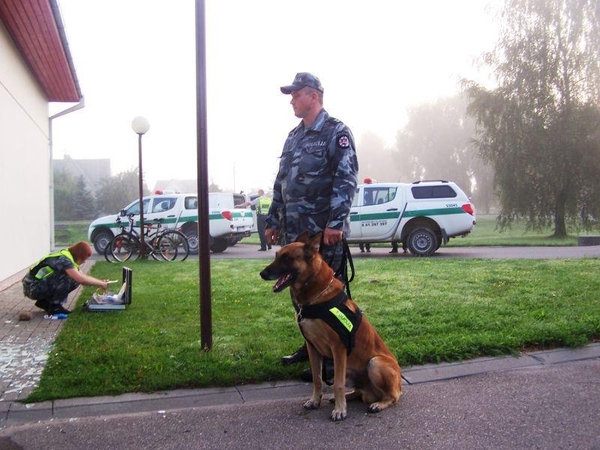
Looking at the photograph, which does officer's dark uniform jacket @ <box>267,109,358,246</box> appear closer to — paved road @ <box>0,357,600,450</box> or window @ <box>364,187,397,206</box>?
paved road @ <box>0,357,600,450</box>

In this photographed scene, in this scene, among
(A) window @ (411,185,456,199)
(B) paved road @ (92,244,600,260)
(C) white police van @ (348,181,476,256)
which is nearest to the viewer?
(B) paved road @ (92,244,600,260)

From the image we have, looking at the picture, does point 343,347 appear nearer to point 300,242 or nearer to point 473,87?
point 300,242

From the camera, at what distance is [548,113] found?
891 inches

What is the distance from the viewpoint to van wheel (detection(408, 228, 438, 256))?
44.7 ft

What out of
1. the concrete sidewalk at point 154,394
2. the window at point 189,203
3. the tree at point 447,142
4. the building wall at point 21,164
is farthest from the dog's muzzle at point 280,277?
the tree at point 447,142

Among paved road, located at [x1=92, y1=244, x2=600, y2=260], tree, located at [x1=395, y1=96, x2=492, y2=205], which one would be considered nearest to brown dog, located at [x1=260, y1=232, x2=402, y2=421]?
paved road, located at [x1=92, y1=244, x2=600, y2=260]

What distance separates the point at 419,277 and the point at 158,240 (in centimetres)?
711

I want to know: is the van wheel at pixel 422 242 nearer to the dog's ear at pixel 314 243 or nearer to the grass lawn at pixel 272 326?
the grass lawn at pixel 272 326

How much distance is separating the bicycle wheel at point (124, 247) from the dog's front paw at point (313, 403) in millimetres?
10554

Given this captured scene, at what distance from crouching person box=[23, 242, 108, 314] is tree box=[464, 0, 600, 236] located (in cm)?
2034

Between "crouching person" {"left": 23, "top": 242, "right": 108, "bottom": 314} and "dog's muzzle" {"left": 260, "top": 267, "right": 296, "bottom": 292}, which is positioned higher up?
"dog's muzzle" {"left": 260, "top": 267, "right": 296, "bottom": 292}

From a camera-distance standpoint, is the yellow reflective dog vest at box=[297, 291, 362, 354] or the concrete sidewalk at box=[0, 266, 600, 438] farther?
the concrete sidewalk at box=[0, 266, 600, 438]

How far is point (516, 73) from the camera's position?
2305 cm

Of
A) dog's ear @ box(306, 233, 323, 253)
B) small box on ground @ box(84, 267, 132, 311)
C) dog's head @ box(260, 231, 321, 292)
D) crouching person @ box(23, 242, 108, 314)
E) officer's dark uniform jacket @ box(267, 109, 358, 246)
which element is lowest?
small box on ground @ box(84, 267, 132, 311)
